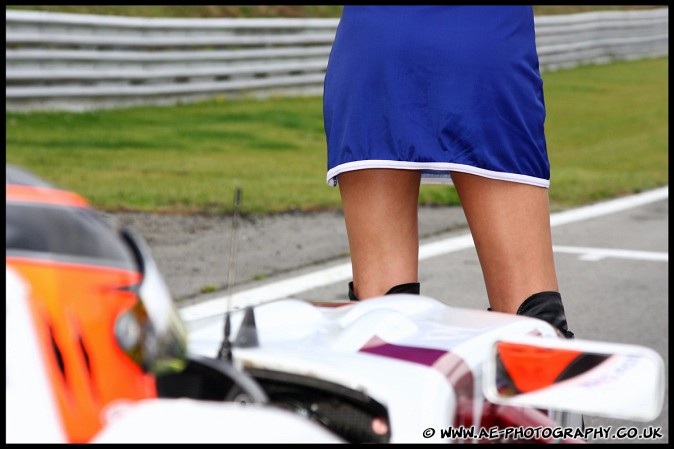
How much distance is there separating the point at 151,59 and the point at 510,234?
12.5 meters

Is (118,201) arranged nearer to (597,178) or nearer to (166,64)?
(597,178)

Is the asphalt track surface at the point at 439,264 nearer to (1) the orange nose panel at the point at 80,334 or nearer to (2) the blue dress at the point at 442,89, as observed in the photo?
(2) the blue dress at the point at 442,89

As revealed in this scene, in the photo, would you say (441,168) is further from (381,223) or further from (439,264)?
(439,264)

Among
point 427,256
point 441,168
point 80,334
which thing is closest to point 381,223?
point 441,168

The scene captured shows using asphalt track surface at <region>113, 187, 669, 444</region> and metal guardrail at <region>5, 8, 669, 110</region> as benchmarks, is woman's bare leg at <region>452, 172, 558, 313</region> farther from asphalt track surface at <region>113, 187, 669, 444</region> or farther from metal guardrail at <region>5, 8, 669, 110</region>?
metal guardrail at <region>5, 8, 669, 110</region>

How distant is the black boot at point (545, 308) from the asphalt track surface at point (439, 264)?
1843 mm

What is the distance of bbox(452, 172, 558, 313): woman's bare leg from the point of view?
7.86ft

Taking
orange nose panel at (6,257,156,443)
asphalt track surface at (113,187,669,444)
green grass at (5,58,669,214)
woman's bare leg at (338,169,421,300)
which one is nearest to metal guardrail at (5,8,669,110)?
green grass at (5,58,669,214)

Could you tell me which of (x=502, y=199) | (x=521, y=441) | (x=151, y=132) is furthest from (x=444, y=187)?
(x=521, y=441)

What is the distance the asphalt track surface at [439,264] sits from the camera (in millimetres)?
5113

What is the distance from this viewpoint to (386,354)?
5.36ft

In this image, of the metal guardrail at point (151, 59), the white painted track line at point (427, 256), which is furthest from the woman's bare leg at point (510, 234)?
the metal guardrail at point (151, 59)

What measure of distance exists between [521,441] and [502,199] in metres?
0.83

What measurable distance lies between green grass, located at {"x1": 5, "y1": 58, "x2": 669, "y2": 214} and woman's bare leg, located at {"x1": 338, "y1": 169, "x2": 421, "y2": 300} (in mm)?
4642
